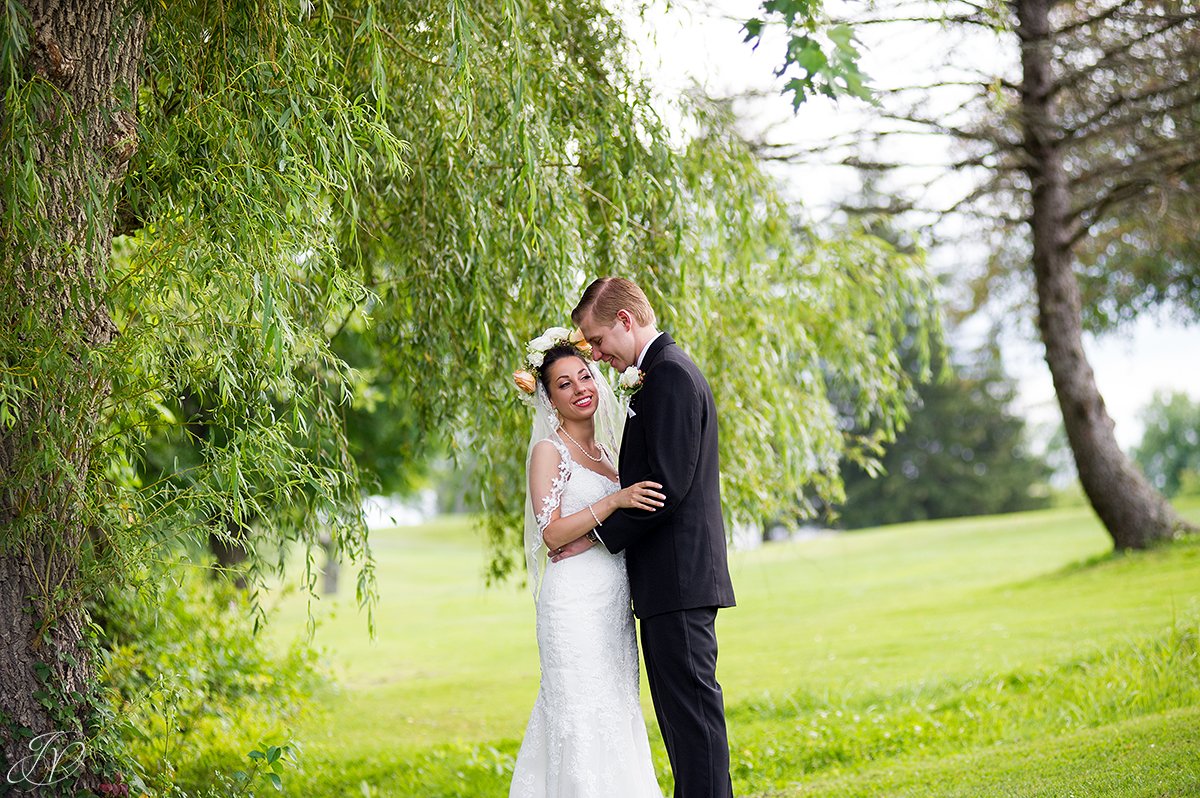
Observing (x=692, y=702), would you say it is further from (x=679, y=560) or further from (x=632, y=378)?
(x=632, y=378)

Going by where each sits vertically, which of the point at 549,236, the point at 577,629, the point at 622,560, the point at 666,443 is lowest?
the point at 577,629

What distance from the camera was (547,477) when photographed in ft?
13.7

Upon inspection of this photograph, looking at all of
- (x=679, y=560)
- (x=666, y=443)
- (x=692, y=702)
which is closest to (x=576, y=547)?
(x=679, y=560)

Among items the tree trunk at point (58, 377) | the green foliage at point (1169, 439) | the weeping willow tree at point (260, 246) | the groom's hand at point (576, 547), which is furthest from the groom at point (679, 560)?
the green foliage at point (1169, 439)

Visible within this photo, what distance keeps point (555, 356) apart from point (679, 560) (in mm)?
925

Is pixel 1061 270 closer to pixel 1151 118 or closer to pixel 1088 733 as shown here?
pixel 1151 118

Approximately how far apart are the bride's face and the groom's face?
0.12m

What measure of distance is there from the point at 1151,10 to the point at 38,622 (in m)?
11.8

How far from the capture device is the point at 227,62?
4.44 meters

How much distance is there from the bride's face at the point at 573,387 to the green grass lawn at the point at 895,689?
2.17 meters

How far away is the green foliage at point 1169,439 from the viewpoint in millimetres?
36656

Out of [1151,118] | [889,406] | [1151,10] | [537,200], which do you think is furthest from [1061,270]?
[537,200]

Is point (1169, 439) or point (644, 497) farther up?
point (644, 497)

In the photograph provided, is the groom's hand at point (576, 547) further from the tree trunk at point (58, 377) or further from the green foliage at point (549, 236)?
the tree trunk at point (58, 377)
